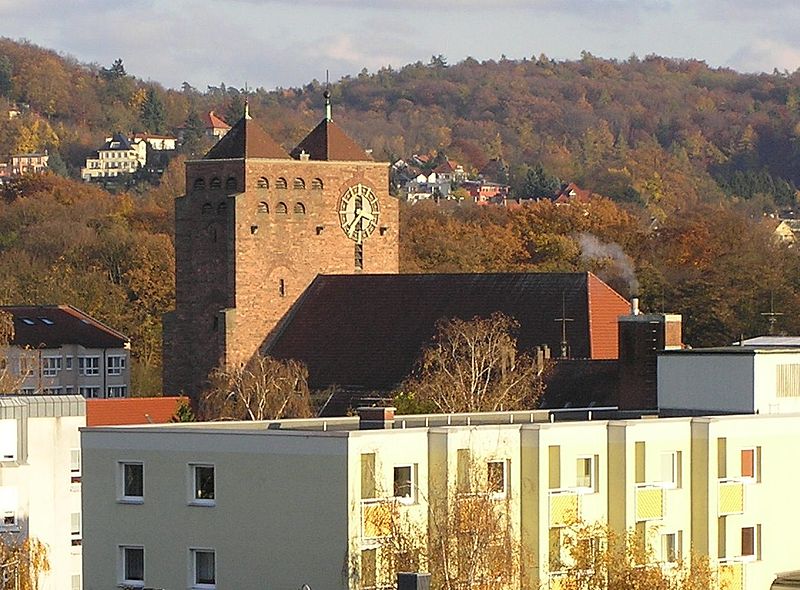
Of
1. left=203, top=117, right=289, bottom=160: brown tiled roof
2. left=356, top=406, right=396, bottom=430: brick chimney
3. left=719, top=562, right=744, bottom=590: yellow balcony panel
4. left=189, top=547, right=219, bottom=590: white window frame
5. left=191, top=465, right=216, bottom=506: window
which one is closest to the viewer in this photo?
left=189, top=547, right=219, bottom=590: white window frame

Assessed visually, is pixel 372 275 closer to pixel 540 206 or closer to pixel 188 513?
pixel 188 513

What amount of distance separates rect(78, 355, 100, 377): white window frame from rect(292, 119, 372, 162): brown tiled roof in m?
15.9

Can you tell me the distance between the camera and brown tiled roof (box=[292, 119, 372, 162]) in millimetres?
76000

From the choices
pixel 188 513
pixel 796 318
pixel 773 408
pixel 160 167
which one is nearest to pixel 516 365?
pixel 796 318

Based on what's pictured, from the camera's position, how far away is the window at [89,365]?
89.6 m

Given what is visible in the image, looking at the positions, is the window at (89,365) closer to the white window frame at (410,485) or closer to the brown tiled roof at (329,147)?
the brown tiled roof at (329,147)

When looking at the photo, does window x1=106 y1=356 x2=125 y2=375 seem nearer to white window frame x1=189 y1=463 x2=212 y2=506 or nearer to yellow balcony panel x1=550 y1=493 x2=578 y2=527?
yellow balcony panel x1=550 y1=493 x2=578 y2=527

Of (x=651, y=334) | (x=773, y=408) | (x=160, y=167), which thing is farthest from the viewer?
(x=160, y=167)

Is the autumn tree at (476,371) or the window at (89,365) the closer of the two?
the autumn tree at (476,371)

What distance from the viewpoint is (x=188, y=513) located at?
116 ft

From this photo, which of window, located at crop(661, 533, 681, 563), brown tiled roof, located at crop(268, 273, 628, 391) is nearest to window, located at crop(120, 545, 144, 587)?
window, located at crop(661, 533, 681, 563)

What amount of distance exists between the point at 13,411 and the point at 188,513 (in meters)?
12.5

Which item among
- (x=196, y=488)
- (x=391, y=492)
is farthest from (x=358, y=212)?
(x=391, y=492)

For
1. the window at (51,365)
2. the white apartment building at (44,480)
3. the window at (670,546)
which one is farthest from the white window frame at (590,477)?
the window at (51,365)
